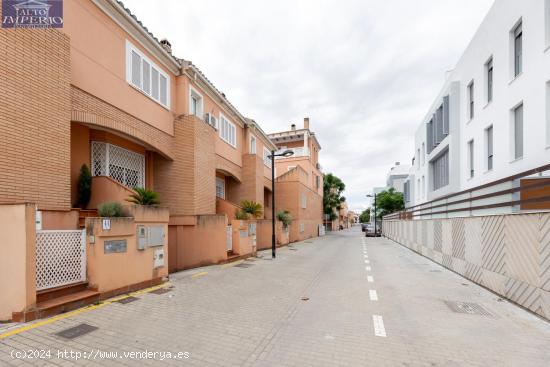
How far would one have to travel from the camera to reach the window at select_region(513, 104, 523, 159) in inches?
432

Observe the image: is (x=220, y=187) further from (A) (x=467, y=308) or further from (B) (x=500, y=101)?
(B) (x=500, y=101)

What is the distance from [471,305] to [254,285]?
5239 mm

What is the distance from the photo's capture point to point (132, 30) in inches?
388

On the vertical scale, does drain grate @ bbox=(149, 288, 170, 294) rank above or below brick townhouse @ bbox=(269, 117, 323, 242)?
below

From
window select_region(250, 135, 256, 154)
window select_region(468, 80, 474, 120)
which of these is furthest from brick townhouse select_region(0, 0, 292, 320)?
window select_region(468, 80, 474, 120)

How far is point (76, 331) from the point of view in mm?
4523

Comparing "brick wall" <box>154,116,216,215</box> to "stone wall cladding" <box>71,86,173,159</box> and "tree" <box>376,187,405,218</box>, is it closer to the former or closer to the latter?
"stone wall cladding" <box>71,86,173,159</box>

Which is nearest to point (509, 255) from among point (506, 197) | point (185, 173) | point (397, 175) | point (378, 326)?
point (506, 197)

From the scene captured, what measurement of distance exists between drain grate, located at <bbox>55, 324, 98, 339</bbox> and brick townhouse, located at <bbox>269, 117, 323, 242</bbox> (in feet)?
72.4

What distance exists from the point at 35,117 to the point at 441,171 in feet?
74.8

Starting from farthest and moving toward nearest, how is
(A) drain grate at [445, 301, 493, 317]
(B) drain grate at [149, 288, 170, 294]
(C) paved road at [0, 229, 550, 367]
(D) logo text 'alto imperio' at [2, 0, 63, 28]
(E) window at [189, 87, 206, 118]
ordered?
1. (E) window at [189, 87, 206, 118]
2. (B) drain grate at [149, 288, 170, 294]
3. (D) logo text 'alto imperio' at [2, 0, 63, 28]
4. (A) drain grate at [445, 301, 493, 317]
5. (C) paved road at [0, 229, 550, 367]

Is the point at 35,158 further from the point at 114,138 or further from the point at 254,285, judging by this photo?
the point at 254,285

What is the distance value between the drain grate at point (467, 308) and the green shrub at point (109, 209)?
312 inches

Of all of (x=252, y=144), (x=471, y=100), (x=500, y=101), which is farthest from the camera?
(x=252, y=144)
